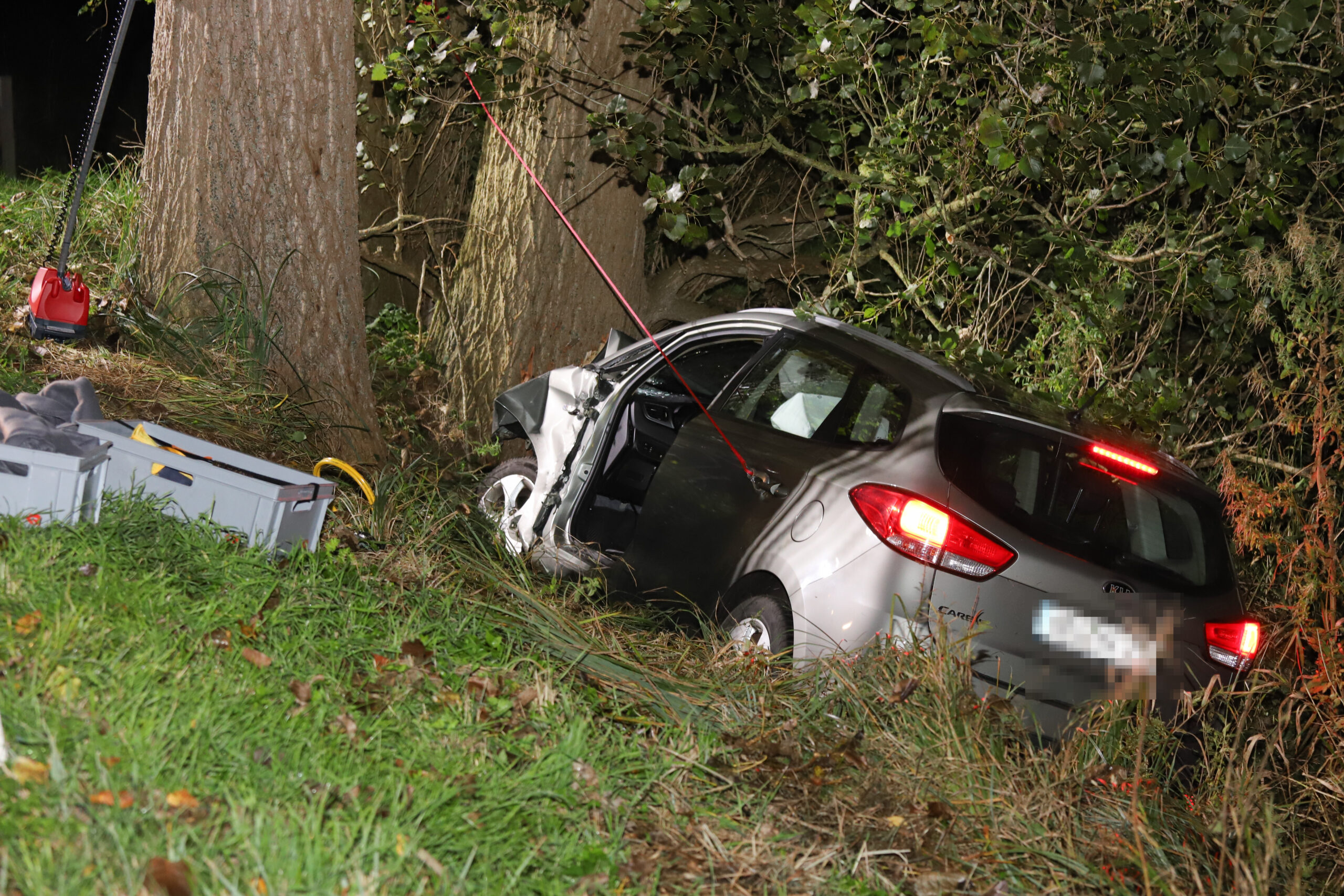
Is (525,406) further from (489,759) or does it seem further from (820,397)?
(489,759)

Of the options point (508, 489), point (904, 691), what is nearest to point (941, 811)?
point (904, 691)

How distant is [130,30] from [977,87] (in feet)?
25.9

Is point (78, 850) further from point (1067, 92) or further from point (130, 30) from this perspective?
point (130, 30)

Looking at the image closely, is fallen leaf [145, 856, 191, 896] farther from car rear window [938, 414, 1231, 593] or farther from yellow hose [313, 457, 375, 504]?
car rear window [938, 414, 1231, 593]

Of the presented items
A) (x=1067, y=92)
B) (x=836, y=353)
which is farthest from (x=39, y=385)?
(x=1067, y=92)

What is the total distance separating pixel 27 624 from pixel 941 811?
257 cm

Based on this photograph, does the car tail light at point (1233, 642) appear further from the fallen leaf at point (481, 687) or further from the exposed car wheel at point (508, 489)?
the exposed car wheel at point (508, 489)

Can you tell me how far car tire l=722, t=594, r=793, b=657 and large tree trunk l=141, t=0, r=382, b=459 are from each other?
7.40 ft

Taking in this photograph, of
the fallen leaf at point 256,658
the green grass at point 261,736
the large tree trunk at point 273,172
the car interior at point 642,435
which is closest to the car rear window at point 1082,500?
the green grass at point 261,736

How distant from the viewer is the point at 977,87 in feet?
22.0

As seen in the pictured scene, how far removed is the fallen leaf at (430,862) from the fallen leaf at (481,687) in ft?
2.59

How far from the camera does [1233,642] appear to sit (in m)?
3.77

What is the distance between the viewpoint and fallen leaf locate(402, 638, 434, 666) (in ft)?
11.4

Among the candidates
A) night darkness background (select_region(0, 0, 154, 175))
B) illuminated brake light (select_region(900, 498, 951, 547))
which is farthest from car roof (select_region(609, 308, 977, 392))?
night darkness background (select_region(0, 0, 154, 175))
